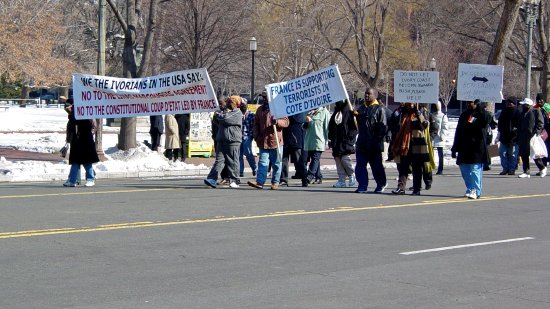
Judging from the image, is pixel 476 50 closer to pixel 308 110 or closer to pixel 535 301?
pixel 308 110

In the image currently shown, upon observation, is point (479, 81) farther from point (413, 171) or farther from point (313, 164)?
point (413, 171)

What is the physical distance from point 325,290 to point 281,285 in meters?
0.42

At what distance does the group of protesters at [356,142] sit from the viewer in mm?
16047

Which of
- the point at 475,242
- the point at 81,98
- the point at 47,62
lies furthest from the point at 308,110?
the point at 47,62

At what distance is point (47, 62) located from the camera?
146 feet

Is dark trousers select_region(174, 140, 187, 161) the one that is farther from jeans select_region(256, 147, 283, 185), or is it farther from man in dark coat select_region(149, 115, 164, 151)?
jeans select_region(256, 147, 283, 185)

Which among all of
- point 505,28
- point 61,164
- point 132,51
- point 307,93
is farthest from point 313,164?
point 505,28

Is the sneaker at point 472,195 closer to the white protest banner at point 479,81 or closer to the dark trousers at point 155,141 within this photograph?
the white protest banner at point 479,81

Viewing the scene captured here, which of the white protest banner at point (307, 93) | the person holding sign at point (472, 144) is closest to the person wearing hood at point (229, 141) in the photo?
the white protest banner at point (307, 93)

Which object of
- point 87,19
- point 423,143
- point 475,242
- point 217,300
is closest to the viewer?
point 217,300

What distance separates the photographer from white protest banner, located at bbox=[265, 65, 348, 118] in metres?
17.5

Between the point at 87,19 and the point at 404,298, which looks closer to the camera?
the point at 404,298

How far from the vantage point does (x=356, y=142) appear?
1686 cm

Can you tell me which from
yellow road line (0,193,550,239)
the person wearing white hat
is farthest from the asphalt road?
the person wearing white hat
